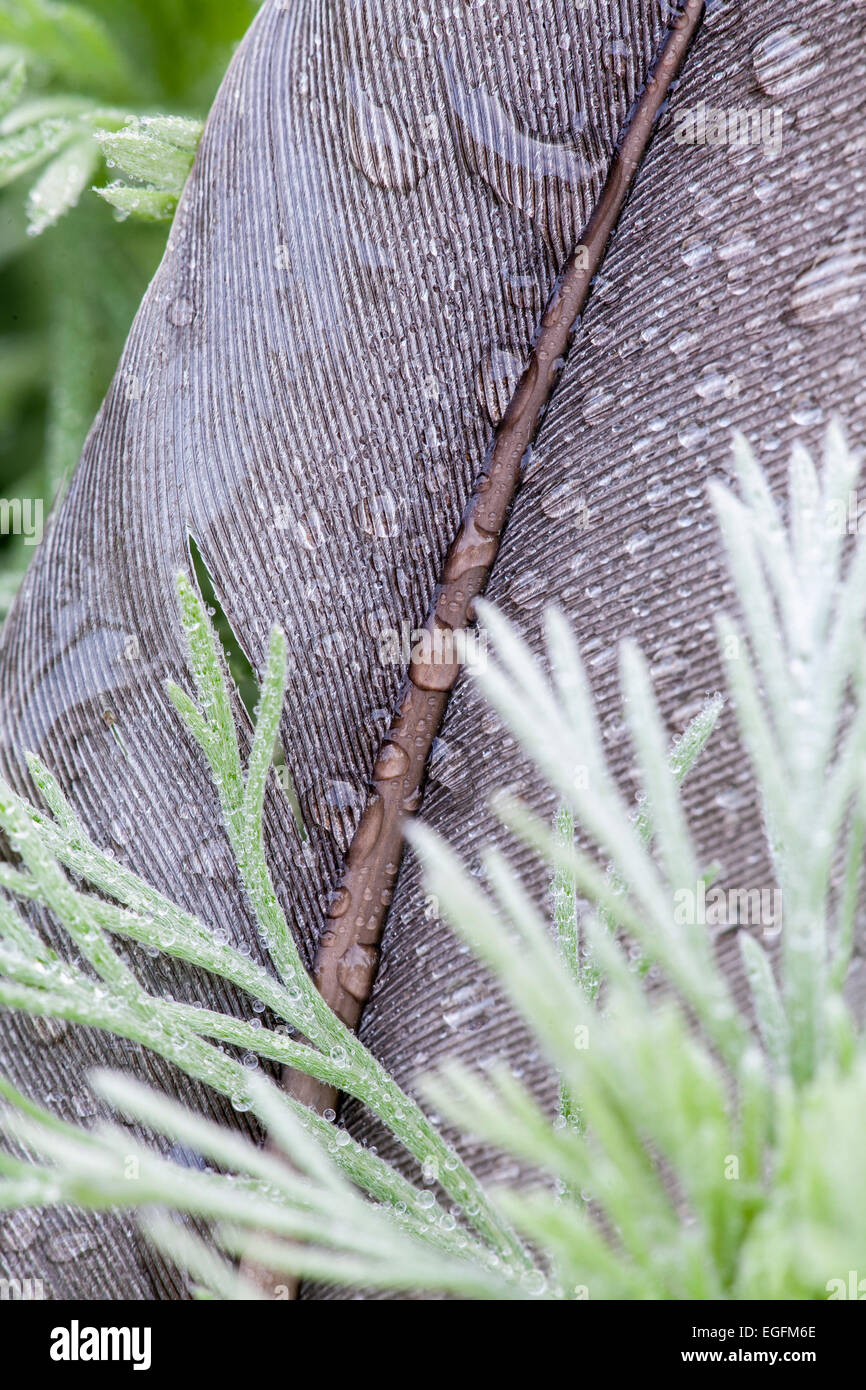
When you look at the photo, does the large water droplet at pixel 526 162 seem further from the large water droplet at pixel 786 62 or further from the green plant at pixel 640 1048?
the green plant at pixel 640 1048

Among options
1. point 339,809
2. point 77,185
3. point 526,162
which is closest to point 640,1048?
point 339,809

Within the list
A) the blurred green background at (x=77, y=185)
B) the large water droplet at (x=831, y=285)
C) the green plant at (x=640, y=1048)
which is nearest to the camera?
the green plant at (x=640, y=1048)

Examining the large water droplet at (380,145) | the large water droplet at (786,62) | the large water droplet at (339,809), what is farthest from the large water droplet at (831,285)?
the large water droplet at (339,809)

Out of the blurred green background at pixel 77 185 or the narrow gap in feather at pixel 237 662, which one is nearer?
the narrow gap in feather at pixel 237 662

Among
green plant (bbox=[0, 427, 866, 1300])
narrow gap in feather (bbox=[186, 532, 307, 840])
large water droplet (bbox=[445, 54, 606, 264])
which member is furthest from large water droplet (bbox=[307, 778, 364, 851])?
large water droplet (bbox=[445, 54, 606, 264])

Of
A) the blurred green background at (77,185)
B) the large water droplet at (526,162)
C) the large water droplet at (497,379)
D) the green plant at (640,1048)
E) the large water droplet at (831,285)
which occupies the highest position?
the blurred green background at (77,185)

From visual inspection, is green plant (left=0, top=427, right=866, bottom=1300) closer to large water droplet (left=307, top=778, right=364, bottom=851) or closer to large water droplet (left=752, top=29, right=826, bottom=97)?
large water droplet (left=307, top=778, right=364, bottom=851)

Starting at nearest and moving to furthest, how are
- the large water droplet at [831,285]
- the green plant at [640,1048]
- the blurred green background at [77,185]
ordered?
the green plant at [640,1048] → the large water droplet at [831,285] → the blurred green background at [77,185]

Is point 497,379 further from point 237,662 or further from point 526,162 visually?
point 237,662
